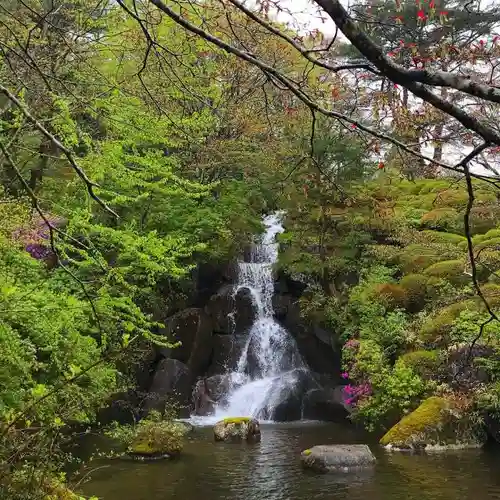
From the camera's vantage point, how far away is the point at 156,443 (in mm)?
9945

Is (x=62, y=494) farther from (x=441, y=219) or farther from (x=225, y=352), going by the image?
(x=441, y=219)

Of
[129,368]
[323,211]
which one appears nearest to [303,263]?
[323,211]

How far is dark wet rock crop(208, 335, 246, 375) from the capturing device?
16.7 m

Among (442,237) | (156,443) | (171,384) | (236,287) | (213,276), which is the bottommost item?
(156,443)

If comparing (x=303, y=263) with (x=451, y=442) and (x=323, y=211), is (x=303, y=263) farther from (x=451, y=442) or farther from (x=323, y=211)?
(x=451, y=442)

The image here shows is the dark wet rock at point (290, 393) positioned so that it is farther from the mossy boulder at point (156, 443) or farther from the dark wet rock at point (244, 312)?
the mossy boulder at point (156, 443)

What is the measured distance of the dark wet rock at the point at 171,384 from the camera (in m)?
14.6

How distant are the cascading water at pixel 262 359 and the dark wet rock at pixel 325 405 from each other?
2.13ft

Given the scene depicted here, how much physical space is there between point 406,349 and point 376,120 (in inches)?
414

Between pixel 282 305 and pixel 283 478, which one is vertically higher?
pixel 282 305

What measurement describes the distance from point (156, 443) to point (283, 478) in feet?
8.79

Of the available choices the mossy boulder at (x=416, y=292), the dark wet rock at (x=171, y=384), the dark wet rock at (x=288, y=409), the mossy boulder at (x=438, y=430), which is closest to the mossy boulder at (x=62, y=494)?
the mossy boulder at (x=438, y=430)

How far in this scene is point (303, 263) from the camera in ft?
50.3

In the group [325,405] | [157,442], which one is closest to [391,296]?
[325,405]
